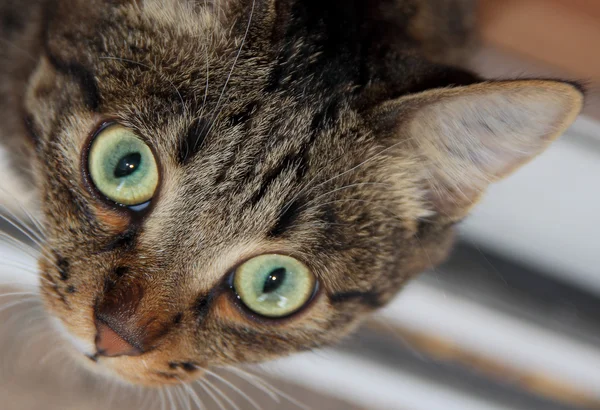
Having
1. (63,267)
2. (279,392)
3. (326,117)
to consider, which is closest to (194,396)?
(279,392)

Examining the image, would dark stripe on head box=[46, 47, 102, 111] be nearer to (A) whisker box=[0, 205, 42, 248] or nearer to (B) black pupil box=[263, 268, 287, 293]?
(A) whisker box=[0, 205, 42, 248]

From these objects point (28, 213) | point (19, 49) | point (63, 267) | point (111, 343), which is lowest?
point (111, 343)

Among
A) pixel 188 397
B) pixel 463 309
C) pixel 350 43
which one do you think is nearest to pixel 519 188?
pixel 463 309

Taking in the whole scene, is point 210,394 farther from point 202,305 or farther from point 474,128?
point 474,128

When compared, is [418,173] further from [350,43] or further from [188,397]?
[188,397]

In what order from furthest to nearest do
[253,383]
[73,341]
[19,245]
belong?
[253,383] → [19,245] → [73,341]

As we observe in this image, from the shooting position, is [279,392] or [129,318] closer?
[129,318]

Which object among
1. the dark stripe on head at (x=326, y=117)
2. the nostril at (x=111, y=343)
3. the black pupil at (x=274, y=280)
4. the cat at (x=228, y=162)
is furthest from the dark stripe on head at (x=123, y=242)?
the dark stripe on head at (x=326, y=117)
